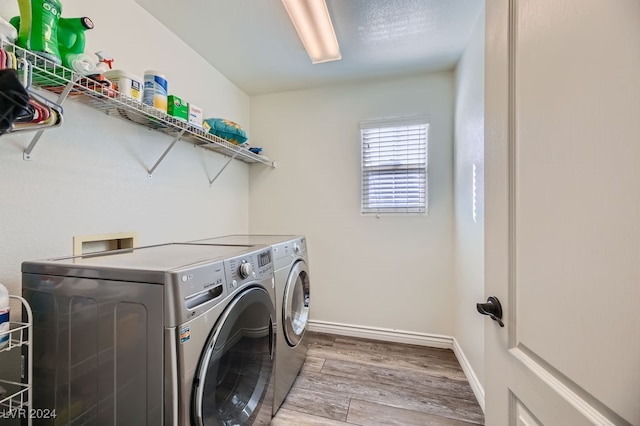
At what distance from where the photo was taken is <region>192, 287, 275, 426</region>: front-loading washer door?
3.04 ft

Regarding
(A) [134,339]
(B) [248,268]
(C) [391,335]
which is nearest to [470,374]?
(C) [391,335]

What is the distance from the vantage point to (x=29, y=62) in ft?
2.92

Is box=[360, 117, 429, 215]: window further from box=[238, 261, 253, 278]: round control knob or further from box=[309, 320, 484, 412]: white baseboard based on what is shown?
box=[238, 261, 253, 278]: round control knob

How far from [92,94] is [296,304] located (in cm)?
167

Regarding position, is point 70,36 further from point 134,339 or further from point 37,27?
point 134,339

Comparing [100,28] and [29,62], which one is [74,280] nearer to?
[29,62]

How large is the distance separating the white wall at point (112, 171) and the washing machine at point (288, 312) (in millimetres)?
423

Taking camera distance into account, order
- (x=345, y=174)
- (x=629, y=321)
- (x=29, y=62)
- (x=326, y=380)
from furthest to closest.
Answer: (x=345, y=174)
(x=326, y=380)
(x=29, y=62)
(x=629, y=321)

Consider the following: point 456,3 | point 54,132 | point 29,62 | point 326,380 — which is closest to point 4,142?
point 54,132

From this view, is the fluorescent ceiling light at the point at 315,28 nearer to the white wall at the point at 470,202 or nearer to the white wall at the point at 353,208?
the white wall at the point at 353,208

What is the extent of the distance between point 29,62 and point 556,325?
165cm

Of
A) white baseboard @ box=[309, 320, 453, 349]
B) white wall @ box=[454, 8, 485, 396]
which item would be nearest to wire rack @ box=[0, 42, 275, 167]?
white wall @ box=[454, 8, 485, 396]

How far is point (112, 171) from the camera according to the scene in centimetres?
143

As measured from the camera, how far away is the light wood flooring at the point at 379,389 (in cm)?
156
